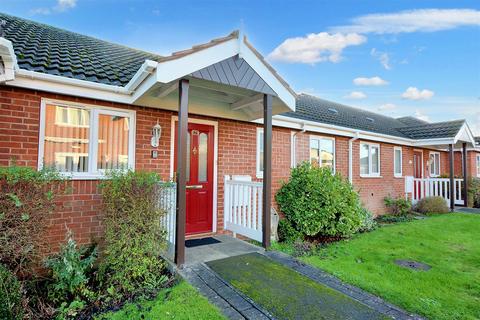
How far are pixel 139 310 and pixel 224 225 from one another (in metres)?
3.29

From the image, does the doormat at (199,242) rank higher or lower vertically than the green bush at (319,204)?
lower

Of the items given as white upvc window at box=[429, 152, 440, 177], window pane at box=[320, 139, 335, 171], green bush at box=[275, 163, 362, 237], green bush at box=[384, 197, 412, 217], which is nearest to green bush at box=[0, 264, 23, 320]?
green bush at box=[275, 163, 362, 237]

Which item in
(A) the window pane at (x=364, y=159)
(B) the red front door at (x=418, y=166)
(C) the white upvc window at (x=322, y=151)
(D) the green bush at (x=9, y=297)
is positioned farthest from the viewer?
(B) the red front door at (x=418, y=166)

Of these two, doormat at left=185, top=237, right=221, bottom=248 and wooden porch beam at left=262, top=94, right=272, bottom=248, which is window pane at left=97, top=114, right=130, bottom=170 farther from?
wooden porch beam at left=262, top=94, right=272, bottom=248

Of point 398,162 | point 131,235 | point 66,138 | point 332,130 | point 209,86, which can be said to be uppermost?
point 209,86

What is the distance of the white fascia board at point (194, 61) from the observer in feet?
12.6

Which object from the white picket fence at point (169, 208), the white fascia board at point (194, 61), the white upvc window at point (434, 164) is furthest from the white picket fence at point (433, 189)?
the white picket fence at point (169, 208)

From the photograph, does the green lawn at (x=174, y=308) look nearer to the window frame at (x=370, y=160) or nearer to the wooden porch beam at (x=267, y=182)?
the wooden porch beam at (x=267, y=182)

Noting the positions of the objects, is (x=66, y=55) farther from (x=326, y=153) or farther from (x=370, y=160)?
(x=370, y=160)

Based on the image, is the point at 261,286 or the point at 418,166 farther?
the point at 418,166

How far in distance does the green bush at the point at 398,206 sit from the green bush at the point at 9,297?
1232 centimetres

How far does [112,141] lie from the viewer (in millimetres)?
4996

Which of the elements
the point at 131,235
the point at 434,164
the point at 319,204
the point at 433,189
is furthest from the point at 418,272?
the point at 434,164

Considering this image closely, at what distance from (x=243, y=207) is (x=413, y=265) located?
3.69 m
